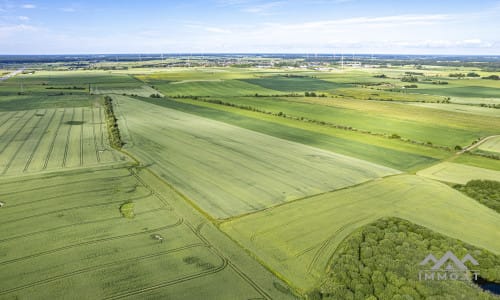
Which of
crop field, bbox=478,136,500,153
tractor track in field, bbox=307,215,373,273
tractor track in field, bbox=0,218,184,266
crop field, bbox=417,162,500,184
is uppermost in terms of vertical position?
crop field, bbox=478,136,500,153

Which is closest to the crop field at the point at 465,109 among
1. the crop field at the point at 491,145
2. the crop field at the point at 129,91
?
the crop field at the point at 491,145

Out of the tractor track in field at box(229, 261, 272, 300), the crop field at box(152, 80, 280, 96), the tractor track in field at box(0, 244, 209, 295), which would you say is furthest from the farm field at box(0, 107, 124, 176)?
the crop field at box(152, 80, 280, 96)

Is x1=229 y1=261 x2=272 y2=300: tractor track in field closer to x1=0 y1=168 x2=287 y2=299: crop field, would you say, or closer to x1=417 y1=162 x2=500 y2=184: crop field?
x1=0 y1=168 x2=287 y2=299: crop field

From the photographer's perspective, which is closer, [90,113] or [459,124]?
[459,124]

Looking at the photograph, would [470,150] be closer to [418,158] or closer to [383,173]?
[418,158]

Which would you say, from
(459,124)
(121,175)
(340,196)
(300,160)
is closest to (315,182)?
(340,196)

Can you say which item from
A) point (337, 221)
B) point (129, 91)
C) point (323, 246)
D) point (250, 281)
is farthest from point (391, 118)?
point (129, 91)

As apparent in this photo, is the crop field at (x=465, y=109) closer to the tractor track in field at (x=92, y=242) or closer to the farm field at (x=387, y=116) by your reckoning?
the farm field at (x=387, y=116)
